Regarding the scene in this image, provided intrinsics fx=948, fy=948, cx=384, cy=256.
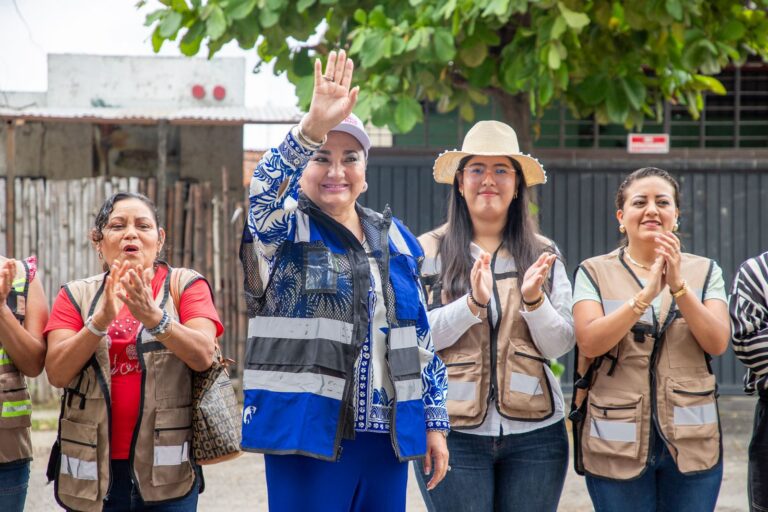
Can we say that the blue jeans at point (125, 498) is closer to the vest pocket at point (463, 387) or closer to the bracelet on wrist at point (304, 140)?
the vest pocket at point (463, 387)

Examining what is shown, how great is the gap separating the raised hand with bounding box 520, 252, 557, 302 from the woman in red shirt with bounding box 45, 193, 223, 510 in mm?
1208

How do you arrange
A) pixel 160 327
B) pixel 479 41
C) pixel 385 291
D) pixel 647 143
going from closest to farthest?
1. pixel 385 291
2. pixel 160 327
3. pixel 479 41
4. pixel 647 143

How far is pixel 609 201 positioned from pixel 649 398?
594cm

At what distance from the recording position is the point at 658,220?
3.92 m

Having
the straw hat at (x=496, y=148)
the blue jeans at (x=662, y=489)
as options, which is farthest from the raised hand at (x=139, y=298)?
the blue jeans at (x=662, y=489)

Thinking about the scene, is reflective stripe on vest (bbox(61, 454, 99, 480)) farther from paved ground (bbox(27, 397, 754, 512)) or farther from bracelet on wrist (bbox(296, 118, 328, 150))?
paved ground (bbox(27, 397, 754, 512))

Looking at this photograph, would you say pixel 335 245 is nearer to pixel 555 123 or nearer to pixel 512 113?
pixel 512 113

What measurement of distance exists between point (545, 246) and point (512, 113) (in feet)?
13.9

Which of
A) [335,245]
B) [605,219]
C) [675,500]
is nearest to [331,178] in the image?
[335,245]

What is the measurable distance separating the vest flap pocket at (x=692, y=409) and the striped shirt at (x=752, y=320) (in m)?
0.21

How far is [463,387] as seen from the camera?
12.1 ft

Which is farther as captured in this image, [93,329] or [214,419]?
[214,419]

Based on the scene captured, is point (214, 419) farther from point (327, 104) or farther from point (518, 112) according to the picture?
point (518, 112)

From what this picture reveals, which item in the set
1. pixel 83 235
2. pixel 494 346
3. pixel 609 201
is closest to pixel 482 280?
pixel 494 346
